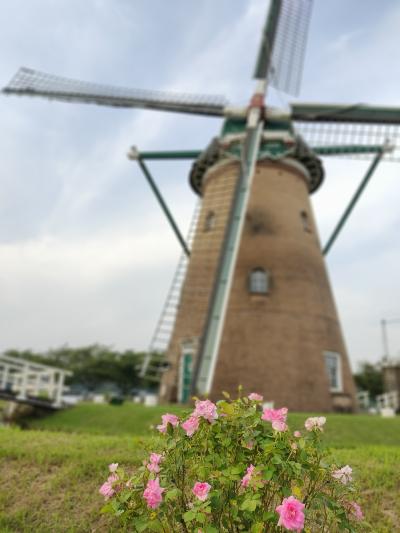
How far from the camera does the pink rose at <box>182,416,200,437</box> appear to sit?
2.63 meters

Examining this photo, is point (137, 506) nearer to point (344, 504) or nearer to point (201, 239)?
point (344, 504)

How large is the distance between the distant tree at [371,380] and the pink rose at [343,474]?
43954 mm

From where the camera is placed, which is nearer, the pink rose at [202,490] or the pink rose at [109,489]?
the pink rose at [202,490]

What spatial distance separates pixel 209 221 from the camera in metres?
15.1

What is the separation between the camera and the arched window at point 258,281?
1328cm

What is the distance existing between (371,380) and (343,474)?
44.9 meters

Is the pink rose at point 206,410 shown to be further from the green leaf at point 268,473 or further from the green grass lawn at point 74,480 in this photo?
the green grass lawn at point 74,480

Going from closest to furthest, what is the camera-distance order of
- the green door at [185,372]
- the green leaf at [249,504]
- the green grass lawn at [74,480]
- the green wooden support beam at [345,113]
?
1. the green leaf at [249,504]
2. the green grass lawn at [74,480]
3. the green door at [185,372]
4. the green wooden support beam at [345,113]

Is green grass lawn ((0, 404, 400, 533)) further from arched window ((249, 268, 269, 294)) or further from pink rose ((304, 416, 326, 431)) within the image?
arched window ((249, 268, 269, 294))

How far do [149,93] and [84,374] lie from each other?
35.8 m

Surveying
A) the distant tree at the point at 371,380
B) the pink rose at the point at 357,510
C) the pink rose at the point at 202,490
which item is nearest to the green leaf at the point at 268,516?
the pink rose at the point at 202,490

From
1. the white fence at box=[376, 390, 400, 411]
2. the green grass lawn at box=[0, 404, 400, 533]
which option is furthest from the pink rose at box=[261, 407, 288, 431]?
the white fence at box=[376, 390, 400, 411]

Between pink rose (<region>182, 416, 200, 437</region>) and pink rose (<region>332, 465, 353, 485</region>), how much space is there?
827 mm

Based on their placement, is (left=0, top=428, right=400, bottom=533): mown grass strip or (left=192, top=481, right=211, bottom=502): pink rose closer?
(left=192, top=481, right=211, bottom=502): pink rose
